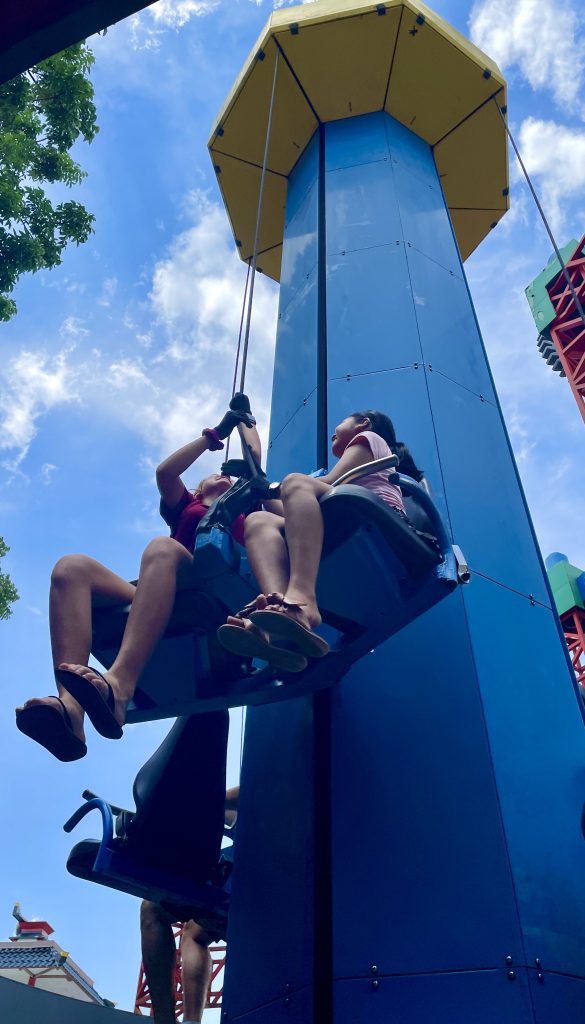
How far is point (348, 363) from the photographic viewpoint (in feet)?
17.2

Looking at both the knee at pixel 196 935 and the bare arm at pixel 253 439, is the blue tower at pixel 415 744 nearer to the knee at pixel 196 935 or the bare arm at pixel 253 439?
the knee at pixel 196 935

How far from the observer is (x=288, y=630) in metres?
2.68

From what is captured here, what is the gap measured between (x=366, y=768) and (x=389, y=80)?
6.10 meters

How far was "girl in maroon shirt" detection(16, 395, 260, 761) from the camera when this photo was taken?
2.76 m

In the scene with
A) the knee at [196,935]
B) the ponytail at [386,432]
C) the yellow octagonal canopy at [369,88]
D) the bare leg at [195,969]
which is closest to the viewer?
the ponytail at [386,432]

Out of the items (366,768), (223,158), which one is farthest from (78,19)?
(223,158)

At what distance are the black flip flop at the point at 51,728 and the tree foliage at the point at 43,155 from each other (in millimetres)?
6017

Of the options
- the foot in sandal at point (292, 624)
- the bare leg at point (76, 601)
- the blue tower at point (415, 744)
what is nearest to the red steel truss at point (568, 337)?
the blue tower at point (415, 744)

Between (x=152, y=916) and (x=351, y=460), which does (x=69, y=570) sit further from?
(x=152, y=916)

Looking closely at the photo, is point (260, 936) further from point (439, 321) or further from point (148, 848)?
point (439, 321)

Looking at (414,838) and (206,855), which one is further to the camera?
(206,855)

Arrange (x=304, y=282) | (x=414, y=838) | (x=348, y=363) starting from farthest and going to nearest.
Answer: (x=304, y=282), (x=348, y=363), (x=414, y=838)

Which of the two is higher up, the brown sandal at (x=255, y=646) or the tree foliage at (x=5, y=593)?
the tree foliage at (x=5, y=593)

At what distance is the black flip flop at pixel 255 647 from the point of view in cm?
270
